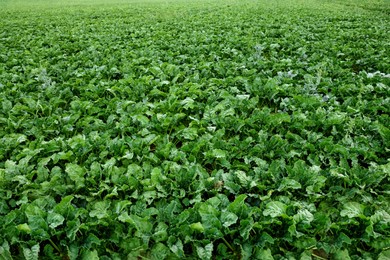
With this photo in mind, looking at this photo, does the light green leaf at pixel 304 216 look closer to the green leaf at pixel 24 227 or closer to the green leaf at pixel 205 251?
the green leaf at pixel 205 251

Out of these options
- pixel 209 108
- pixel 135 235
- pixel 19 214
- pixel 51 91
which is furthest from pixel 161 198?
pixel 51 91

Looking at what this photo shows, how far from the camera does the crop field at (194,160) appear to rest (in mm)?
3441

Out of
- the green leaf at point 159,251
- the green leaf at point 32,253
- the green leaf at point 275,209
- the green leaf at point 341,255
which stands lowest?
the green leaf at point 341,255

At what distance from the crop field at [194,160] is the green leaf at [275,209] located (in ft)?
0.04

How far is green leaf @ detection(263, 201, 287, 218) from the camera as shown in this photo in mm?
3559

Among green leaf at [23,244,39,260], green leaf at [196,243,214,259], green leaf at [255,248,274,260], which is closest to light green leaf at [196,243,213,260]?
green leaf at [196,243,214,259]

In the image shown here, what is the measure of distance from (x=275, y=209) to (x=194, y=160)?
144cm

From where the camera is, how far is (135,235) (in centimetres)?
345

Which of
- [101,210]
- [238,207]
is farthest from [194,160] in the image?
[101,210]

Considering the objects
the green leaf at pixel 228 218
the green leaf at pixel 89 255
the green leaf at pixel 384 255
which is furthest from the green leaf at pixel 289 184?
the green leaf at pixel 89 255

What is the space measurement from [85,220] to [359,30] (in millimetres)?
13622

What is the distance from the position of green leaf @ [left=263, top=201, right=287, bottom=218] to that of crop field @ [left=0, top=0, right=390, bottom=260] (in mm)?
13

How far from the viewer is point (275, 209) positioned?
3.63 meters

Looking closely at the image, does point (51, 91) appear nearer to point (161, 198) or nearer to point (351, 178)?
point (161, 198)
